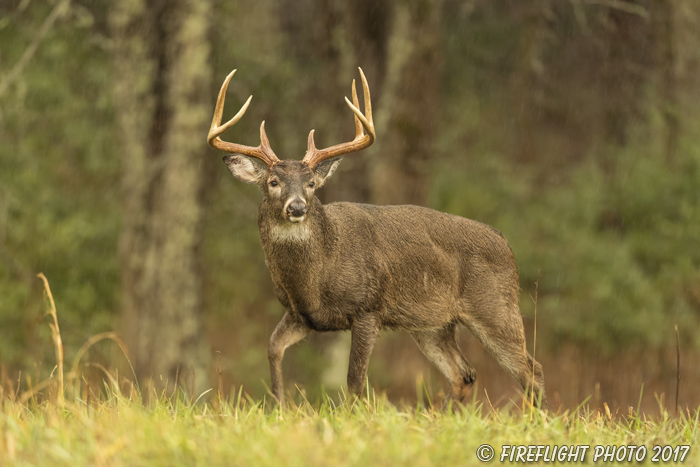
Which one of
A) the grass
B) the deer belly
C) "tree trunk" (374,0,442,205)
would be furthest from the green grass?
"tree trunk" (374,0,442,205)

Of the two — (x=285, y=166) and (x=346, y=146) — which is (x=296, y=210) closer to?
(x=285, y=166)

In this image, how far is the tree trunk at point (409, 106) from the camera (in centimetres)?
1149

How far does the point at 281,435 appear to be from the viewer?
4.00m

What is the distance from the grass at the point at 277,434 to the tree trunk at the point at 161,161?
6104mm

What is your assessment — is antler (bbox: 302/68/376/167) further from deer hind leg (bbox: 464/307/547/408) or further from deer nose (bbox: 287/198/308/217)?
deer hind leg (bbox: 464/307/547/408)

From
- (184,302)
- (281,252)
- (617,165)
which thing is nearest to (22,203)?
(184,302)

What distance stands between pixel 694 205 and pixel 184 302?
7.60 m

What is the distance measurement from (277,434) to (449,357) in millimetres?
2738

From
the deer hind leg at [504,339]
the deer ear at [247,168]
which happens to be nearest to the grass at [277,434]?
the deer hind leg at [504,339]

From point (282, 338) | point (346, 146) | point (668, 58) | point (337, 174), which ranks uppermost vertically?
point (668, 58)

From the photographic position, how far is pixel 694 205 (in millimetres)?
14273

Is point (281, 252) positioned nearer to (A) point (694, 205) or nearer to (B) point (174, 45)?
(B) point (174, 45)

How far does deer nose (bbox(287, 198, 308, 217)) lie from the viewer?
5.62m

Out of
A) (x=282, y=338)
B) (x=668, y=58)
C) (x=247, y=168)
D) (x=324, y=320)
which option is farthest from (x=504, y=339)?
(x=668, y=58)
